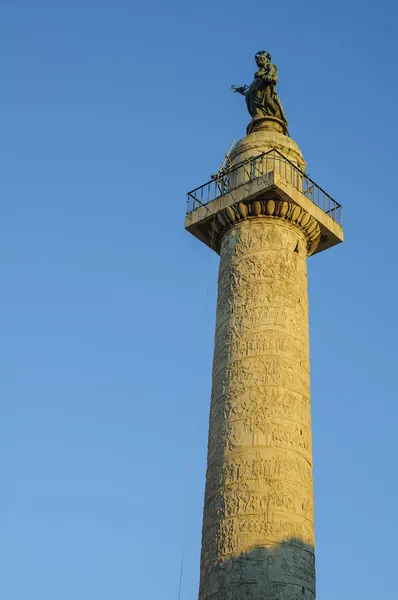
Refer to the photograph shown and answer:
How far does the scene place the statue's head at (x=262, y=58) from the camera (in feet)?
60.0

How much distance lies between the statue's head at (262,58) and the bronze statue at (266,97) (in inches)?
3.7

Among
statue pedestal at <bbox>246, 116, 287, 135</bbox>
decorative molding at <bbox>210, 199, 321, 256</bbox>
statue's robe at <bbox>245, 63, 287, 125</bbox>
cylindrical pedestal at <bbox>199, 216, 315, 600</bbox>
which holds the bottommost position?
cylindrical pedestal at <bbox>199, 216, 315, 600</bbox>

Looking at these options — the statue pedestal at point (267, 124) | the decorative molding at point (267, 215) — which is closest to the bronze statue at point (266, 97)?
the statue pedestal at point (267, 124)

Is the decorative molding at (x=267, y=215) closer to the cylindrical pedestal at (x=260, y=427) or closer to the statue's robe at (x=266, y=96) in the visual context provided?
the cylindrical pedestal at (x=260, y=427)

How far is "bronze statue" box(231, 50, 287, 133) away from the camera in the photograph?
58.7ft

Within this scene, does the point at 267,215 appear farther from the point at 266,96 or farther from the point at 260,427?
the point at 260,427

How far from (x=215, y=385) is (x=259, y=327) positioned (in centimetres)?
115

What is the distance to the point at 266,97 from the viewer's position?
1797 centimetres

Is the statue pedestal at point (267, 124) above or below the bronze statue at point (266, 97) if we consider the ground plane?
below

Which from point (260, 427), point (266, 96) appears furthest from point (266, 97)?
point (260, 427)

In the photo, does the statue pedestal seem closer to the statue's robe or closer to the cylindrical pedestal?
the statue's robe

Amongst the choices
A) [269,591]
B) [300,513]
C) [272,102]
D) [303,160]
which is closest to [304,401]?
[300,513]

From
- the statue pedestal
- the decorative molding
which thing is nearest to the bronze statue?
the statue pedestal

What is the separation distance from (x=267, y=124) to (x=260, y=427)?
7.08m
